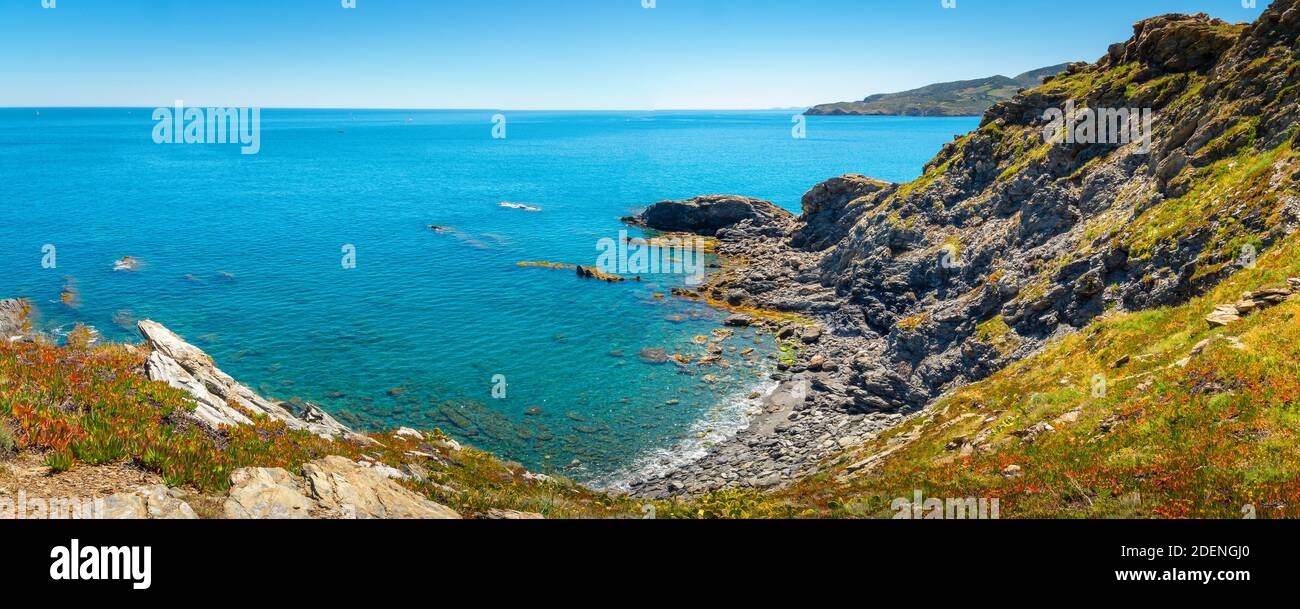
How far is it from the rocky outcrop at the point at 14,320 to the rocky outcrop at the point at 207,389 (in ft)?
102

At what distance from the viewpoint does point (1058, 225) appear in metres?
46.1

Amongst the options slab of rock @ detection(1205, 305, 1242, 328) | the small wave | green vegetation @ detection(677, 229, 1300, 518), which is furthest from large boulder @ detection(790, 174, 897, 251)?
the small wave

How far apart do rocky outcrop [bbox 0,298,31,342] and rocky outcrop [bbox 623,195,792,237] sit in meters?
80.6

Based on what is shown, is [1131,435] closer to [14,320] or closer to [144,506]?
[144,506]

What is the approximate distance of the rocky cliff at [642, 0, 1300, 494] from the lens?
1291 inches

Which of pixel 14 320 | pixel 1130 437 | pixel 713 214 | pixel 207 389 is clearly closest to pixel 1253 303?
pixel 1130 437

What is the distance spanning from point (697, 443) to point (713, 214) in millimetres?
68862

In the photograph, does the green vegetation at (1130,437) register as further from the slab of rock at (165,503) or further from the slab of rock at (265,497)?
the slab of rock at (165,503)

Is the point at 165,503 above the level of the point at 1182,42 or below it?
below

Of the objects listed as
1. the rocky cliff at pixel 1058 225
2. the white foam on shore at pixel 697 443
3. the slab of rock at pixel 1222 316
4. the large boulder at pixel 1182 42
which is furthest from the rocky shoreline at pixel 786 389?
the large boulder at pixel 1182 42

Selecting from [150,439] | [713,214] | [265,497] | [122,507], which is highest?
[713,214]

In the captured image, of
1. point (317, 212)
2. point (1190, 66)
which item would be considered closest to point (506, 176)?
point (317, 212)

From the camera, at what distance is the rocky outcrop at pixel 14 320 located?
54094 millimetres

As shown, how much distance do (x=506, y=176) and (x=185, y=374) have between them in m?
162
